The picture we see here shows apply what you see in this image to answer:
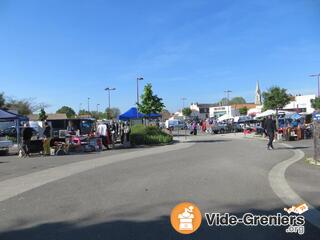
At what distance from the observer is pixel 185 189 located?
32.8 ft

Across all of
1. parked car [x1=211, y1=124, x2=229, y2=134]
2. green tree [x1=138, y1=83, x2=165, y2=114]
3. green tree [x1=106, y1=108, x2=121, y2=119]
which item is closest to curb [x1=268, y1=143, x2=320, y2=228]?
green tree [x1=138, y1=83, x2=165, y2=114]

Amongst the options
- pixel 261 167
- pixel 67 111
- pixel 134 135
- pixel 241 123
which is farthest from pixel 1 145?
pixel 67 111

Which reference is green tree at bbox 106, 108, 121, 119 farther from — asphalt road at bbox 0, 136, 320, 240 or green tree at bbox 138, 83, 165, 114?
asphalt road at bbox 0, 136, 320, 240

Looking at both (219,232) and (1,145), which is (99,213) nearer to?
(219,232)

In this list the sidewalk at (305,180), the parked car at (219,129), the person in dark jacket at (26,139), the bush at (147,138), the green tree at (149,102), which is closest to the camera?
the sidewalk at (305,180)

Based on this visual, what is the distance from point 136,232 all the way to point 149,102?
29.4m

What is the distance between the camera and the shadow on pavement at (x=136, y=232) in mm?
6250

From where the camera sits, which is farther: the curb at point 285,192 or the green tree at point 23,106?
the green tree at point 23,106

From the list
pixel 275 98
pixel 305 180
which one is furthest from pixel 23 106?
pixel 305 180

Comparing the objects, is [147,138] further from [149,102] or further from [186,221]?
[186,221]

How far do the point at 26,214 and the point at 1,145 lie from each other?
61.8 ft

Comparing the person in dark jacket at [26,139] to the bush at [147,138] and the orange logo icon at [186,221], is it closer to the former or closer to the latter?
the bush at [147,138]

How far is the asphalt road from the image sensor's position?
654 cm

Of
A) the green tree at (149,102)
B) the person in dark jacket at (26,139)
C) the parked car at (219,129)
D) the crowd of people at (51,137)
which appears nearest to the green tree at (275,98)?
the parked car at (219,129)
